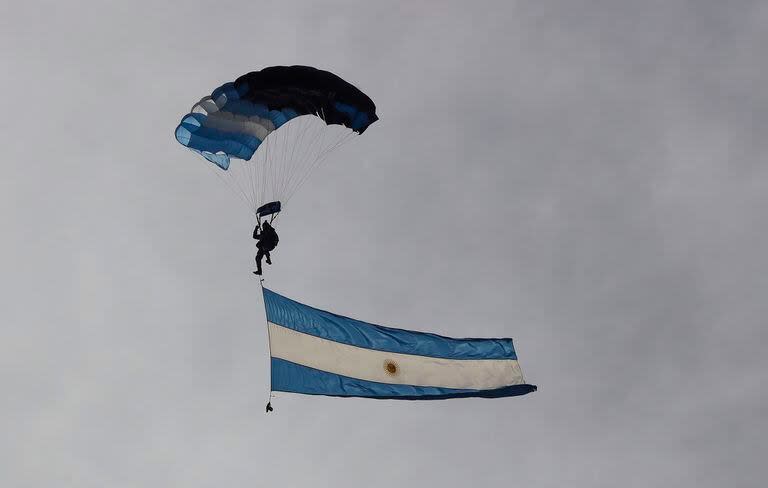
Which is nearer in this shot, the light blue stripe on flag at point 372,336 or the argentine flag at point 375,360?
the argentine flag at point 375,360

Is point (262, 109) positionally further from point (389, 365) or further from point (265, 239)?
point (389, 365)

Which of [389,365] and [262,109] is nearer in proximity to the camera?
[389,365]

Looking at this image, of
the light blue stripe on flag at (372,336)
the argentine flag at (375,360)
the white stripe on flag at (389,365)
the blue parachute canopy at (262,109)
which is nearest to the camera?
the argentine flag at (375,360)

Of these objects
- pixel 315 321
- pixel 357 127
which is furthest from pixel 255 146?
pixel 315 321

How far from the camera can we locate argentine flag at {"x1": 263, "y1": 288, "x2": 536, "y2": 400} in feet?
73.6

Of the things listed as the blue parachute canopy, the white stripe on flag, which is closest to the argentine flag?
the white stripe on flag

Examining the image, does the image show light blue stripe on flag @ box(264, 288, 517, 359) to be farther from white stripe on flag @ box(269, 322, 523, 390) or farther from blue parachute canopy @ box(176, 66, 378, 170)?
blue parachute canopy @ box(176, 66, 378, 170)

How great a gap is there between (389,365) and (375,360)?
1.28 feet

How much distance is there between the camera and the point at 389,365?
24828 millimetres

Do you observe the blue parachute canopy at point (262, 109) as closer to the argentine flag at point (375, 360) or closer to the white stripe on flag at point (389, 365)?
the argentine flag at point (375, 360)

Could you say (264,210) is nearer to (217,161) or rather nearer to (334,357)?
(217,161)

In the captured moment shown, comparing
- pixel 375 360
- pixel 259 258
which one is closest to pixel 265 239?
pixel 259 258

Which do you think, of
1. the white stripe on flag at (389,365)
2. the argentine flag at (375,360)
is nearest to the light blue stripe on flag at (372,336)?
the argentine flag at (375,360)

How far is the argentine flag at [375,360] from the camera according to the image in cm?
2244
